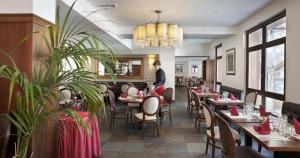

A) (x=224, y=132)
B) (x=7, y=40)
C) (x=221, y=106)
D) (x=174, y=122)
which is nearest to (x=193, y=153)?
(x=224, y=132)

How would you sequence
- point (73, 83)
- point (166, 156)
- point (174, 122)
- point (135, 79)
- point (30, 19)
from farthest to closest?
point (135, 79), point (174, 122), point (166, 156), point (30, 19), point (73, 83)

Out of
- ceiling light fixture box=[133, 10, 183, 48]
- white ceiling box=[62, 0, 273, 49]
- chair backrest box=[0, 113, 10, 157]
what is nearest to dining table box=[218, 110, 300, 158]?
chair backrest box=[0, 113, 10, 157]

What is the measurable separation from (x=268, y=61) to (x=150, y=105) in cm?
308

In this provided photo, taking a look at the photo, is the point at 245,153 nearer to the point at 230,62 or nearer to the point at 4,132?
the point at 4,132

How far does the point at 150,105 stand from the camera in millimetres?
4773

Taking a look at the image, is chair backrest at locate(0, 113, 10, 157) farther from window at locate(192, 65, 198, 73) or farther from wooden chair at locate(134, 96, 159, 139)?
window at locate(192, 65, 198, 73)

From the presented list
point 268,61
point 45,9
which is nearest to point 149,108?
point 45,9

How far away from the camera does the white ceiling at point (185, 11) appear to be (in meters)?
4.86

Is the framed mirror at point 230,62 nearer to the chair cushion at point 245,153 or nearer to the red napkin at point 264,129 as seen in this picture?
the chair cushion at point 245,153

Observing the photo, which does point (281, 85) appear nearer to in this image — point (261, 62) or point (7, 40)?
point (261, 62)

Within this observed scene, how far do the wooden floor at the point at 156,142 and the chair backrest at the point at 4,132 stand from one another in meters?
1.84

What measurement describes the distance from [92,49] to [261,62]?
196 inches

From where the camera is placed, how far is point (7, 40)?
8.25 feet

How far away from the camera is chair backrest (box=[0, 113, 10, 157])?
2182 millimetres
